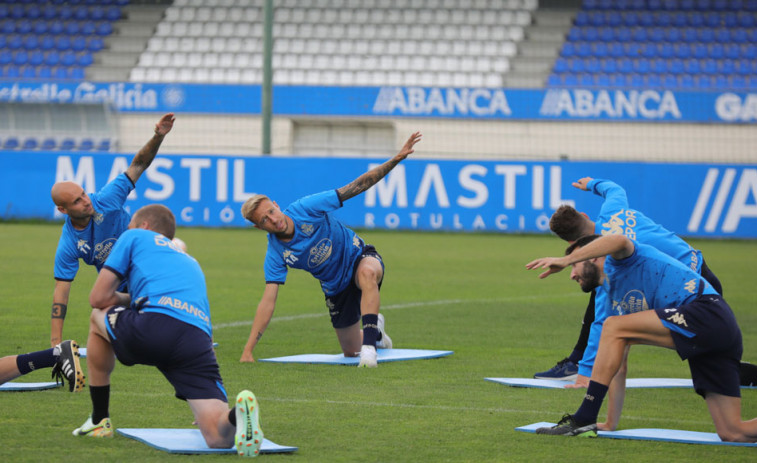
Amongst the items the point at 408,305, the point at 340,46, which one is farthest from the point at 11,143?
the point at 408,305

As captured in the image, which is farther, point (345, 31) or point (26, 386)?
point (345, 31)

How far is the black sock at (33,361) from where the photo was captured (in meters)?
7.03

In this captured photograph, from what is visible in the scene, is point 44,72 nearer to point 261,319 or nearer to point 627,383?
point 261,319

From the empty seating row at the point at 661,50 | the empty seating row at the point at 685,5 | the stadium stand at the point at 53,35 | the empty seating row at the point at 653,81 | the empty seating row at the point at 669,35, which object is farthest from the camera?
the stadium stand at the point at 53,35

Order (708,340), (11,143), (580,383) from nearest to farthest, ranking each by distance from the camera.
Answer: (708,340)
(580,383)
(11,143)

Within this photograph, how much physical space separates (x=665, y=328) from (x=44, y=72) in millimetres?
29582

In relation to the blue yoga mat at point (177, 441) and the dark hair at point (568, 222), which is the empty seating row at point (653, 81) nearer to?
the dark hair at point (568, 222)

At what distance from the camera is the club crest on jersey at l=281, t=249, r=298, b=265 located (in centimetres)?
908

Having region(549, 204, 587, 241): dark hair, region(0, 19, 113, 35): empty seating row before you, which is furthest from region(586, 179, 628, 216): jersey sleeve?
region(0, 19, 113, 35): empty seating row

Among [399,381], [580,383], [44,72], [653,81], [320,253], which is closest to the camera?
[580,383]

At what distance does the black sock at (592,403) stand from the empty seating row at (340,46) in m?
26.7

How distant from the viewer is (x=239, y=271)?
16.4m

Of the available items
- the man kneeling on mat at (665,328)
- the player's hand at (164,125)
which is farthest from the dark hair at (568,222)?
the player's hand at (164,125)

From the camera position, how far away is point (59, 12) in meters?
35.7
